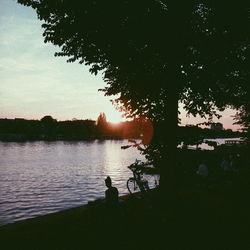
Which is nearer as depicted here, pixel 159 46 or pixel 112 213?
pixel 112 213

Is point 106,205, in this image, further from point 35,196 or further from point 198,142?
point 35,196

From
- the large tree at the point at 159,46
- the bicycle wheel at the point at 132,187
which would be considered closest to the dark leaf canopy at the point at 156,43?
the large tree at the point at 159,46

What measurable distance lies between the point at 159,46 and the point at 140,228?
560 cm

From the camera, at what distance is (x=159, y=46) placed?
28.3 ft

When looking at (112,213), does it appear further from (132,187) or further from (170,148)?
(132,187)

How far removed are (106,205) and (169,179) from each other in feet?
8.04

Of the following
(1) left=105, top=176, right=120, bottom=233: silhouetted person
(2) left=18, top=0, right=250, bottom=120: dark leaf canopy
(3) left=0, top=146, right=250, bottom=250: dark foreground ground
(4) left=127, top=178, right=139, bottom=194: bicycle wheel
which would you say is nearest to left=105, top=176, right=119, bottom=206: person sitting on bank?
(1) left=105, top=176, right=120, bottom=233: silhouetted person

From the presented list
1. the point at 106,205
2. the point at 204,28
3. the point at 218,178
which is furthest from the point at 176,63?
the point at 218,178

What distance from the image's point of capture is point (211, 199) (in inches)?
459

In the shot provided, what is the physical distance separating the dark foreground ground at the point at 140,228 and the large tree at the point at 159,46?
164cm

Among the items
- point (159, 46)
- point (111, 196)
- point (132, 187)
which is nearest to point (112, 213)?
point (111, 196)

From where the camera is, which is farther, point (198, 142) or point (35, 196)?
point (35, 196)

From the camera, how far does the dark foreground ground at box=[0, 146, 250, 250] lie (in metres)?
7.13

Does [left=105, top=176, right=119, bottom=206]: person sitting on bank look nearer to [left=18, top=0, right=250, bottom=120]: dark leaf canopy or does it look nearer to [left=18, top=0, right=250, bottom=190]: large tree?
[left=18, top=0, right=250, bottom=190]: large tree
